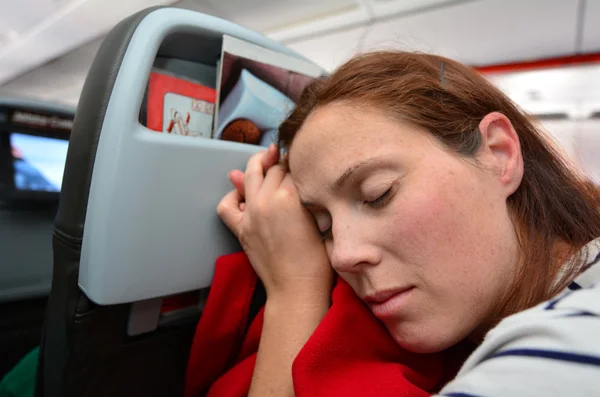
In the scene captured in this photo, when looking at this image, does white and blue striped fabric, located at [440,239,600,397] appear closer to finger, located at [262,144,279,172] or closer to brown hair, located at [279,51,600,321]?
brown hair, located at [279,51,600,321]

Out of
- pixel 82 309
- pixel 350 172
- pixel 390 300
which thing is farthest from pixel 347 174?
pixel 82 309

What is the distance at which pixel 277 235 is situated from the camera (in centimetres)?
73

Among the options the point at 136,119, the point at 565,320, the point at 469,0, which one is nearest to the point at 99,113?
the point at 136,119

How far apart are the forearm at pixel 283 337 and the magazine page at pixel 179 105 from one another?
0.41 meters

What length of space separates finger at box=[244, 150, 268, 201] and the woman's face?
16cm

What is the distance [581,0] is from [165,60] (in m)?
2.74

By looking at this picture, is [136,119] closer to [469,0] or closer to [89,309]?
[89,309]

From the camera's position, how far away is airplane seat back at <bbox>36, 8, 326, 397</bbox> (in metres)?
0.57

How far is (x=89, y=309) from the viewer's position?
60cm

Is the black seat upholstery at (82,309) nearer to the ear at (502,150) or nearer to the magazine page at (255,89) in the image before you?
the magazine page at (255,89)

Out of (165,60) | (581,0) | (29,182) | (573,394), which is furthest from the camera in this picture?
(581,0)

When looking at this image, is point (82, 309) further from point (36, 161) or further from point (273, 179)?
point (36, 161)

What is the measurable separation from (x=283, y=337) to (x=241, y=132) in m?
0.46

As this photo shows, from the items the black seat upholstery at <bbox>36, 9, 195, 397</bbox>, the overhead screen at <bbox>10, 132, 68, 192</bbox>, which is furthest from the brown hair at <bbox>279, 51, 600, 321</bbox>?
the overhead screen at <bbox>10, 132, 68, 192</bbox>
